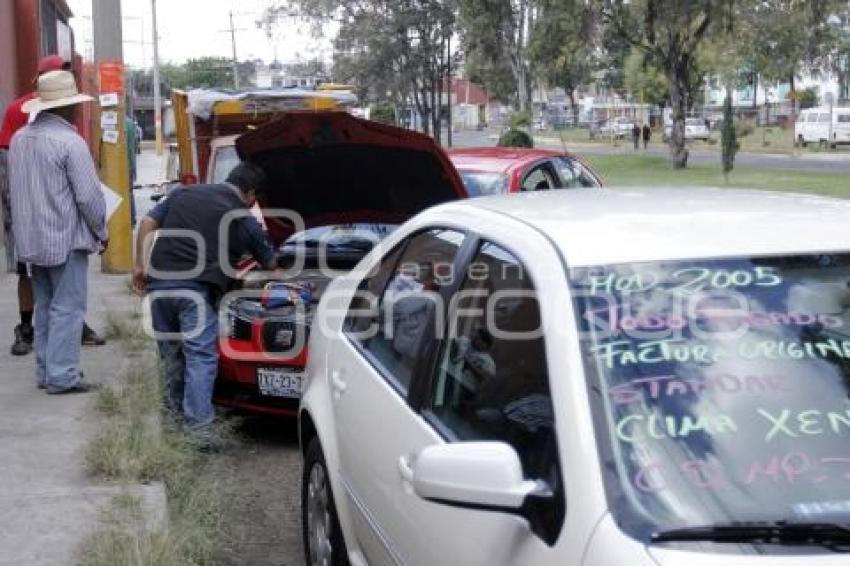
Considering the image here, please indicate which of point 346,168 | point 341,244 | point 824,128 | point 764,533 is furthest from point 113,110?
point 824,128

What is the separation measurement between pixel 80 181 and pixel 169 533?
2.89m

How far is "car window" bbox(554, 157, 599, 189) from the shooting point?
9.51 m

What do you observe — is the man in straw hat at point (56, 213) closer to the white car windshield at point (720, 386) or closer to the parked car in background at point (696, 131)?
the white car windshield at point (720, 386)

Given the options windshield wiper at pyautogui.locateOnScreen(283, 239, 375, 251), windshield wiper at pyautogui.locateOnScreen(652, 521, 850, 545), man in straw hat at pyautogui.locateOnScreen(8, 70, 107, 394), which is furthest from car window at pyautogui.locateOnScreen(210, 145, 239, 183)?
windshield wiper at pyautogui.locateOnScreen(652, 521, 850, 545)

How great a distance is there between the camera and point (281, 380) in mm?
6469

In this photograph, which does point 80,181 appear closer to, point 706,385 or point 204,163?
point 204,163

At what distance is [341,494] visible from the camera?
155 inches

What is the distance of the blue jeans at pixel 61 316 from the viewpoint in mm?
6535

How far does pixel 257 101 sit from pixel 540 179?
2.87 meters

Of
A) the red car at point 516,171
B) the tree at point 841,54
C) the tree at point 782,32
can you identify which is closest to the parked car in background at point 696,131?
the tree at point 841,54

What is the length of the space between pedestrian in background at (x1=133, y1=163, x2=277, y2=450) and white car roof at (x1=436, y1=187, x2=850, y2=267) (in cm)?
262

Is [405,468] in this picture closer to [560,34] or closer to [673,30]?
[560,34]

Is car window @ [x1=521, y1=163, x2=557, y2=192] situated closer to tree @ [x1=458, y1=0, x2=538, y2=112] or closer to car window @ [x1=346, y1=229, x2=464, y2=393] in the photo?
car window @ [x1=346, y1=229, x2=464, y2=393]

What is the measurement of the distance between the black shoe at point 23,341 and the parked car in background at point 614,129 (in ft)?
200
